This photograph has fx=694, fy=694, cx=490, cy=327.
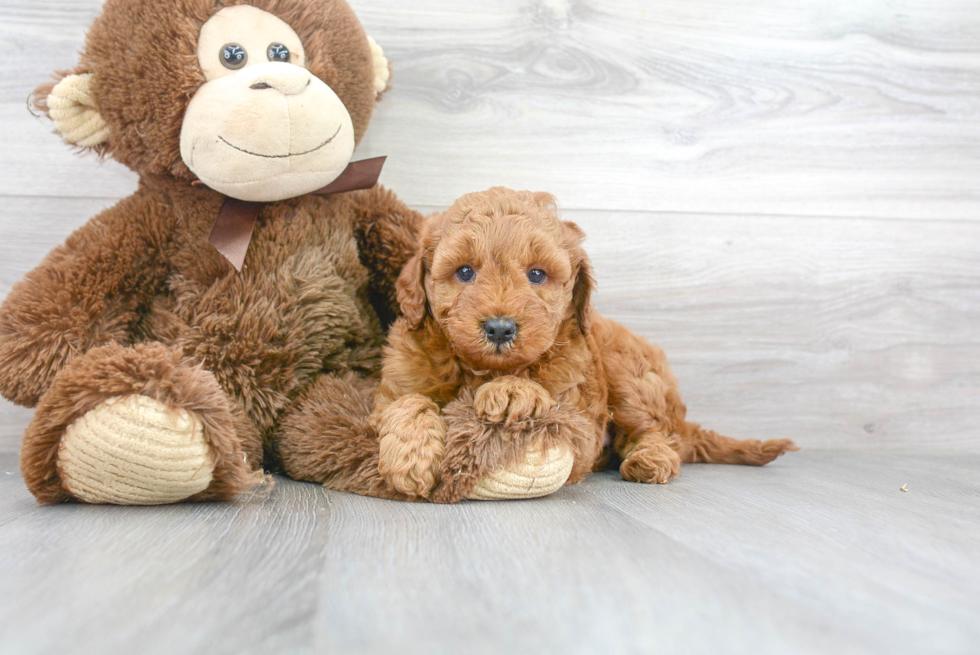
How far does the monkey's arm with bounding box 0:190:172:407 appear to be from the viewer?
1.11 metres

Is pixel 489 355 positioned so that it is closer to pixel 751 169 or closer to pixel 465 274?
pixel 465 274

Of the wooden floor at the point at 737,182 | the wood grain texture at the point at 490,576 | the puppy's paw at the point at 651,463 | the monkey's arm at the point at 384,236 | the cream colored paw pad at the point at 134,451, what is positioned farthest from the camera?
the wooden floor at the point at 737,182

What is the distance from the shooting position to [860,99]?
1752 millimetres

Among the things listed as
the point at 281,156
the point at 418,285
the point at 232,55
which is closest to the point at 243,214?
the point at 281,156

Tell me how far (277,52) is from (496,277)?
59 centimetres

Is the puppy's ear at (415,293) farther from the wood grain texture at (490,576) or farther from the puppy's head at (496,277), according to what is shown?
the wood grain texture at (490,576)

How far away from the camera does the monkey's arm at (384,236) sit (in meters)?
1.39

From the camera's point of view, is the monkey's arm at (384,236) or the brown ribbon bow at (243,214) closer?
the brown ribbon bow at (243,214)

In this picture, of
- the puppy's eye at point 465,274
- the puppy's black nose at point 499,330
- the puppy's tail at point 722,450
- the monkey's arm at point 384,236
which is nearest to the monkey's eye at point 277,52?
the monkey's arm at point 384,236

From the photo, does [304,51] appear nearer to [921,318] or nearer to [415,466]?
[415,466]

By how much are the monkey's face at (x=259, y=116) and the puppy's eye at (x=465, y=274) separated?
1.16 feet

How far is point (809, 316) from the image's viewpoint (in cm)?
177

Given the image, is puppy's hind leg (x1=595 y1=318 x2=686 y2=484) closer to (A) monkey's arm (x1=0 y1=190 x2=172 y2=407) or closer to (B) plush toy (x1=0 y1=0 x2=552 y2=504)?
(B) plush toy (x1=0 y1=0 x2=552 y2=504)

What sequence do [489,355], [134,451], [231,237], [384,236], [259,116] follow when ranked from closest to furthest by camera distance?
[134,451] → [489,355] → [259,116] → [231,237] → [384,236]
